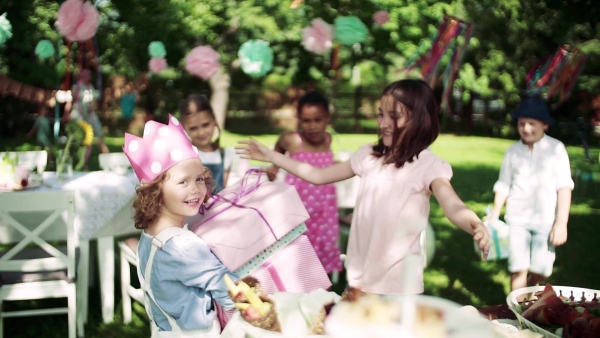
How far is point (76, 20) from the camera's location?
5.64 meters

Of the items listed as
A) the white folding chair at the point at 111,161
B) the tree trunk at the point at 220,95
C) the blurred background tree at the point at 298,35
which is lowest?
the tree trunk at the point at 220,95

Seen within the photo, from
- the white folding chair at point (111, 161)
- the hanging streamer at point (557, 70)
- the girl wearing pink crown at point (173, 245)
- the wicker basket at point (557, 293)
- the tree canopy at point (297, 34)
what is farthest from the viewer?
the tree canopy at point (297, 34)

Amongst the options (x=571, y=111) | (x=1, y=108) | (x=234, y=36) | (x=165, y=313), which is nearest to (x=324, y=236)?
(x=165, y=313)

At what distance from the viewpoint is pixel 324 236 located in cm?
434

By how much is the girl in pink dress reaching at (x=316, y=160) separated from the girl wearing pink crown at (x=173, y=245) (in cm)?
200

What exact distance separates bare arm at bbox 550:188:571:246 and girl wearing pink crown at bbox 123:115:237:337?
6.69 ft

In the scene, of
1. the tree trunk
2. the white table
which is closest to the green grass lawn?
the white table

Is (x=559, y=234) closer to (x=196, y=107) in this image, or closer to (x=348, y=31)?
(x=196, y=107)

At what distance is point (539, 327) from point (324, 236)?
9.77 feet

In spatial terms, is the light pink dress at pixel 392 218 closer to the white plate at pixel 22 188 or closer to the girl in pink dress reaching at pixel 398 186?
the girl in pink dress reaching at pixel 398 186

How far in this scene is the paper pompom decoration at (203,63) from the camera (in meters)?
6.22

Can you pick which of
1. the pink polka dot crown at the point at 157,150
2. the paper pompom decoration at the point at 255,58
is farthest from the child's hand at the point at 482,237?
the paper pompom decoration at the point at 255,58

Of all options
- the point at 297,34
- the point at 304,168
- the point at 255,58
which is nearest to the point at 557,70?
the point at 255,58

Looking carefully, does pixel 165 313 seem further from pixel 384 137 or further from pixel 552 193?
pixel 552 193
